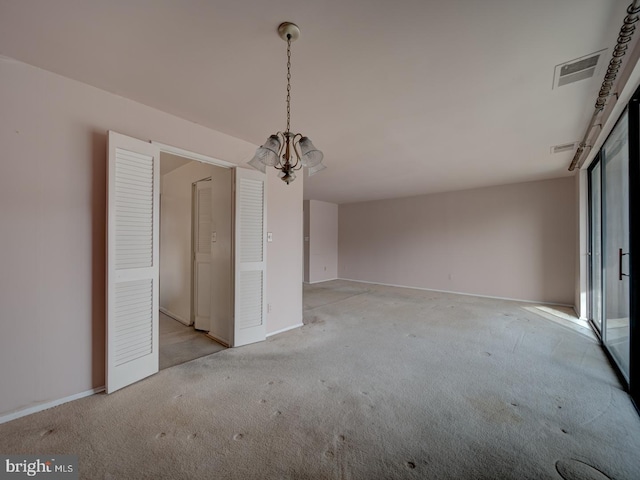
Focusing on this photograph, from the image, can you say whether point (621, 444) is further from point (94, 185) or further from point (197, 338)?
point (94, 185)

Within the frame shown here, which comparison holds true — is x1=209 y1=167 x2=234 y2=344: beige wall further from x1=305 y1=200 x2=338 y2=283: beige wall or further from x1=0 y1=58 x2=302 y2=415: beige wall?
x1=305 y1=200 x2=338 y2=283: beige wall

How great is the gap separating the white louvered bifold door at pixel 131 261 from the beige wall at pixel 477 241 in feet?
Answer: 20.1

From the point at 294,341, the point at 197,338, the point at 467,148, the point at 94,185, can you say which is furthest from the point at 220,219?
the point at 467,148

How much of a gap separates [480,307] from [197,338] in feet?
16.2

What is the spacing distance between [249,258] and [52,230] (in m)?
1.75

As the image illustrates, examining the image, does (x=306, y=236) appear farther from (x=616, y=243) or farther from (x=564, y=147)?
(x=616, y=243)

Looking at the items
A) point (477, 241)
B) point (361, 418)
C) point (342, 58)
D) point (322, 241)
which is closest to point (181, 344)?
point (361, 418)

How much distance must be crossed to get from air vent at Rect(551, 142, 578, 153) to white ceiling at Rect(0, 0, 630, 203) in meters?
0.35

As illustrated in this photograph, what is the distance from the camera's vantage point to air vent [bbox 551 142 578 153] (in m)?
3.45

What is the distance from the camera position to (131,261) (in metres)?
2.36

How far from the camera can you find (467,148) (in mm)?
3604

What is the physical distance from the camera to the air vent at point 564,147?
3.45 m

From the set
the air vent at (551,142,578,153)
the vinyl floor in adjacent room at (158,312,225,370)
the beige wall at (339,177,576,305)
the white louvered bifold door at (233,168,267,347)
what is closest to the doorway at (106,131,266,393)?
the vinyl floor in adjacent room at (158,312,225,370)

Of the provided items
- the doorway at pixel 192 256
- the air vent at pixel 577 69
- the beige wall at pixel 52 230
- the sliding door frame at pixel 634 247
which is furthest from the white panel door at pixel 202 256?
the sliding door frame at pixel 634 247
